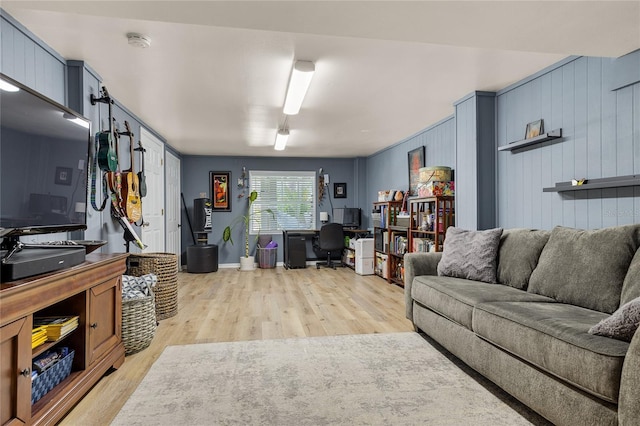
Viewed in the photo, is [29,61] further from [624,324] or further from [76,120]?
[624,324]

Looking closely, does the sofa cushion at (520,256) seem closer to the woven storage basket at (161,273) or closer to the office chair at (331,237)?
the woven storage basket at (161,273)

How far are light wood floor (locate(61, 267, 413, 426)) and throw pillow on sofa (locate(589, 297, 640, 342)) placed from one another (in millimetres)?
1900

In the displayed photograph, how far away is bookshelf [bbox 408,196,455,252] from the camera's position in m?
4.34

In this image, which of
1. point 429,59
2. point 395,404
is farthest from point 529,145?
point 395,404

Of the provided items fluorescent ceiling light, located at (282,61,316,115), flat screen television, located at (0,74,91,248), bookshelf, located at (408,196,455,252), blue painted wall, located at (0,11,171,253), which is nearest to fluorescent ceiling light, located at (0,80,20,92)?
flat screen television, located at (0,74,91,248)

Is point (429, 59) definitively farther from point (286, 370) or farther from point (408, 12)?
point (286, 370)

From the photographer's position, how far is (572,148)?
290cm

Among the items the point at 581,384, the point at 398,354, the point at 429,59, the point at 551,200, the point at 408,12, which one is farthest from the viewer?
the point at 551,200

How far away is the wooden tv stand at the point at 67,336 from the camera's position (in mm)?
1437

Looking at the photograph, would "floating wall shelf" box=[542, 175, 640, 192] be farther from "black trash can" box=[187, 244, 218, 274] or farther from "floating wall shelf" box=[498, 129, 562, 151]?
"black trash can" box=[187, 244, 218, 274]

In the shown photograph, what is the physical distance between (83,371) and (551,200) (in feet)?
11.6

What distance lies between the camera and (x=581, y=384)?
1.53 meters

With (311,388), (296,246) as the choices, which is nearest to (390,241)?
(296,246)

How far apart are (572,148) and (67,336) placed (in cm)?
367
